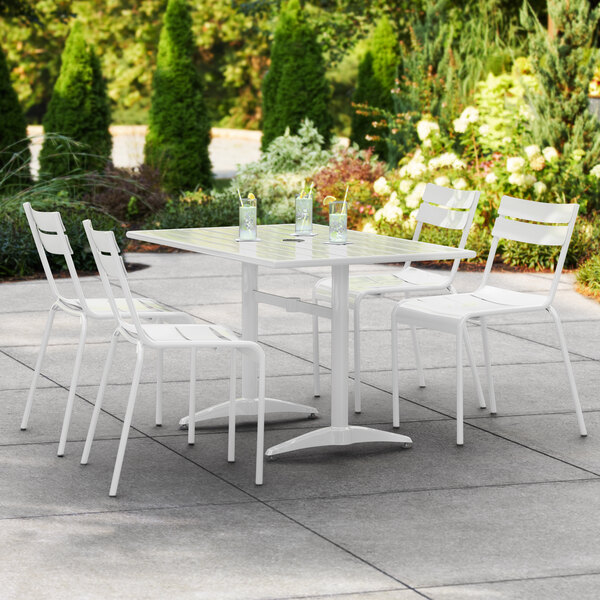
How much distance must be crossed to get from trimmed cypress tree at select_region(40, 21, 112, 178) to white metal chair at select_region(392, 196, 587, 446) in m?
9.99

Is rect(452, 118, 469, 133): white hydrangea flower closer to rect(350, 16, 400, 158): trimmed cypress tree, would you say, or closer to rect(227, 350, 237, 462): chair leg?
rect(350, 16, 400, 158): trimmed cypress tree

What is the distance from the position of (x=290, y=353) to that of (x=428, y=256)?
240cm

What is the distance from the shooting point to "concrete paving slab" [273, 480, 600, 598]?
12.6 ft

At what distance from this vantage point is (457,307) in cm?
556

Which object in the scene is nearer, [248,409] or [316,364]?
[248,409]

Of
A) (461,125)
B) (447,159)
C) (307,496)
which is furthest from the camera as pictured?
(461,125)

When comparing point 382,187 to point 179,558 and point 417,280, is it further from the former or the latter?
point 179,558

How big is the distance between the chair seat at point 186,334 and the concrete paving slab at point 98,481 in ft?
1.88

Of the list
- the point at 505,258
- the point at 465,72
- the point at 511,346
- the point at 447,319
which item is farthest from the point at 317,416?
the point at 465,72

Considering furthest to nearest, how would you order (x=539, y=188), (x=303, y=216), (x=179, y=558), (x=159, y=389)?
1. (x=539, y=188)
2. (x=303, y=216)
3. (x=159, y=389)
4. (x=179, y=558)

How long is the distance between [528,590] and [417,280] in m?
2.94

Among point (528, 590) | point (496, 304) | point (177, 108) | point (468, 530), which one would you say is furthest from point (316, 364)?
point (177, 108)

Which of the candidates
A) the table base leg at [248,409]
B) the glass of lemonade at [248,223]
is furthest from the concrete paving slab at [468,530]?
the glass of lemonade at [248,223]

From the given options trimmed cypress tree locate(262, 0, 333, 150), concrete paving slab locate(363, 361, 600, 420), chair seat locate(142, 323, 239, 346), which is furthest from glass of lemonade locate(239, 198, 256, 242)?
trimmed cypress tree locate(262, 0, 333, 150)
